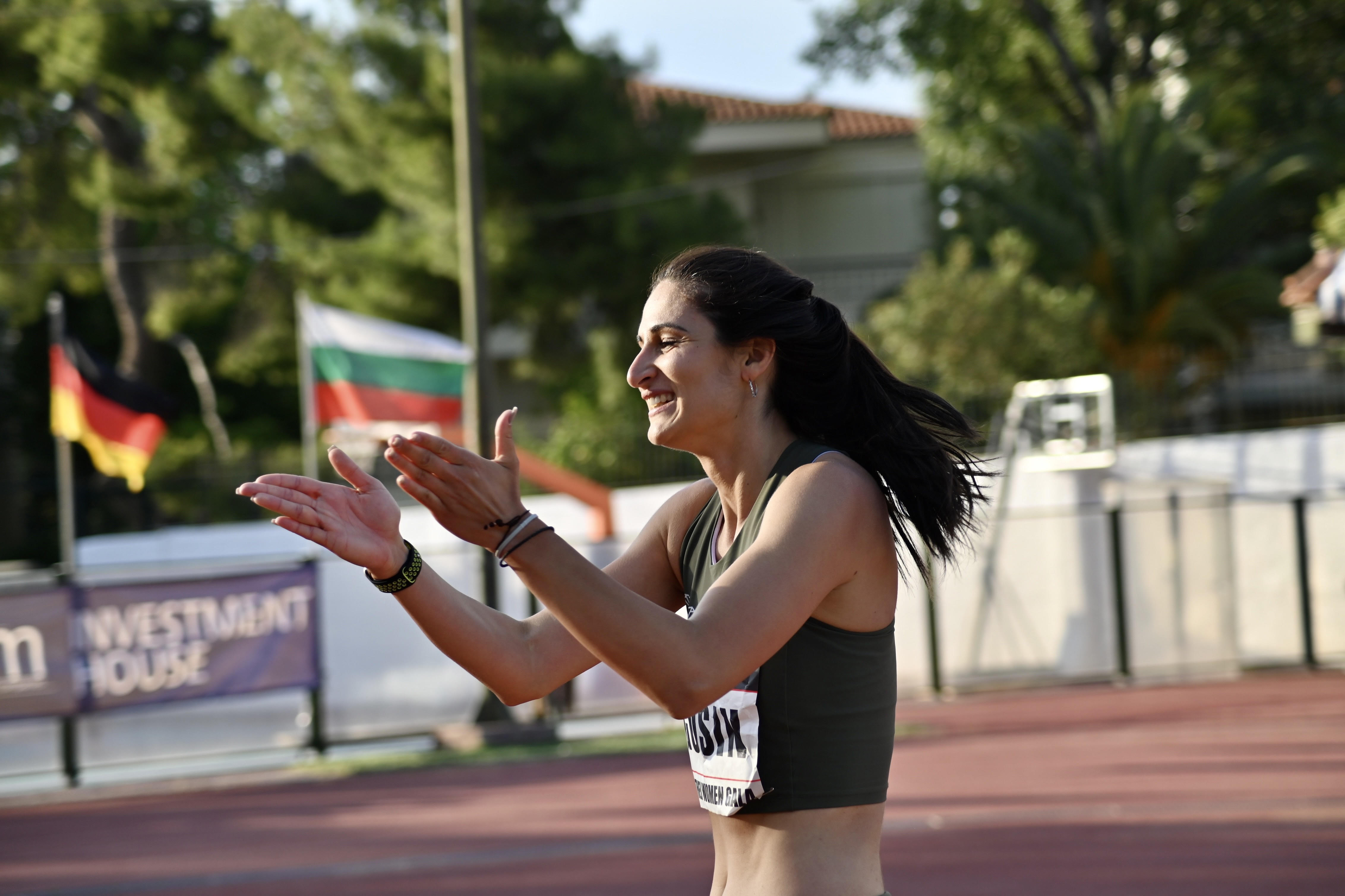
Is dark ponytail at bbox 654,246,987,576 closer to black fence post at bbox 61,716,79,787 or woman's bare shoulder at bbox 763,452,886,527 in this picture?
woman's bare shoulder at bbox 763,452,886,527

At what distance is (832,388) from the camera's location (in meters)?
2.45

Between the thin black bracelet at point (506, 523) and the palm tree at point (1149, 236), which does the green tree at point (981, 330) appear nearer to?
the palm tree at point (1149, 236)

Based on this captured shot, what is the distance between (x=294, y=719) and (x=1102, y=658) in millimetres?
7983

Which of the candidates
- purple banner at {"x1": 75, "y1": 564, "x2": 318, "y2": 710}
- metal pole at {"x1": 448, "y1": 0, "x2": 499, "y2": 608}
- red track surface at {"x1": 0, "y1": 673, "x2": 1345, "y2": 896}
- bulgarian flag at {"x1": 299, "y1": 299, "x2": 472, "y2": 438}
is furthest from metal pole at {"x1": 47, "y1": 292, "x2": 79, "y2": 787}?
metal pole at {"x1": 448, "y1": 0, "x2": 499, "y2": 608}

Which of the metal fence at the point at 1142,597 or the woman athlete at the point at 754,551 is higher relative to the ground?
the woman athlete at the point at 754,551

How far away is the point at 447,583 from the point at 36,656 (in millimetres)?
9376

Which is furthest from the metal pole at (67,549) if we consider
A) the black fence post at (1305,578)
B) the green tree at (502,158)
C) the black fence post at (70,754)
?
the black fence post at (1305,578)

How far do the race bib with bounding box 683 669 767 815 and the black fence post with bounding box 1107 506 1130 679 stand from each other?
40.1ft

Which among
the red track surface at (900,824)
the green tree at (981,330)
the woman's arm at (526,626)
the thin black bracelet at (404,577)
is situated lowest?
the red track surface at (900,824)

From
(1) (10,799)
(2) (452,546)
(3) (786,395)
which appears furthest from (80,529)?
(3) (786,395)

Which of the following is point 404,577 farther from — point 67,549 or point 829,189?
point 829,189

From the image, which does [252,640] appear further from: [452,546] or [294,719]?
[452,546]

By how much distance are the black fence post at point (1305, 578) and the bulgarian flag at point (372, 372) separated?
8264 millimetres

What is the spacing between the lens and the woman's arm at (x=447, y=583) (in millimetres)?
2246
